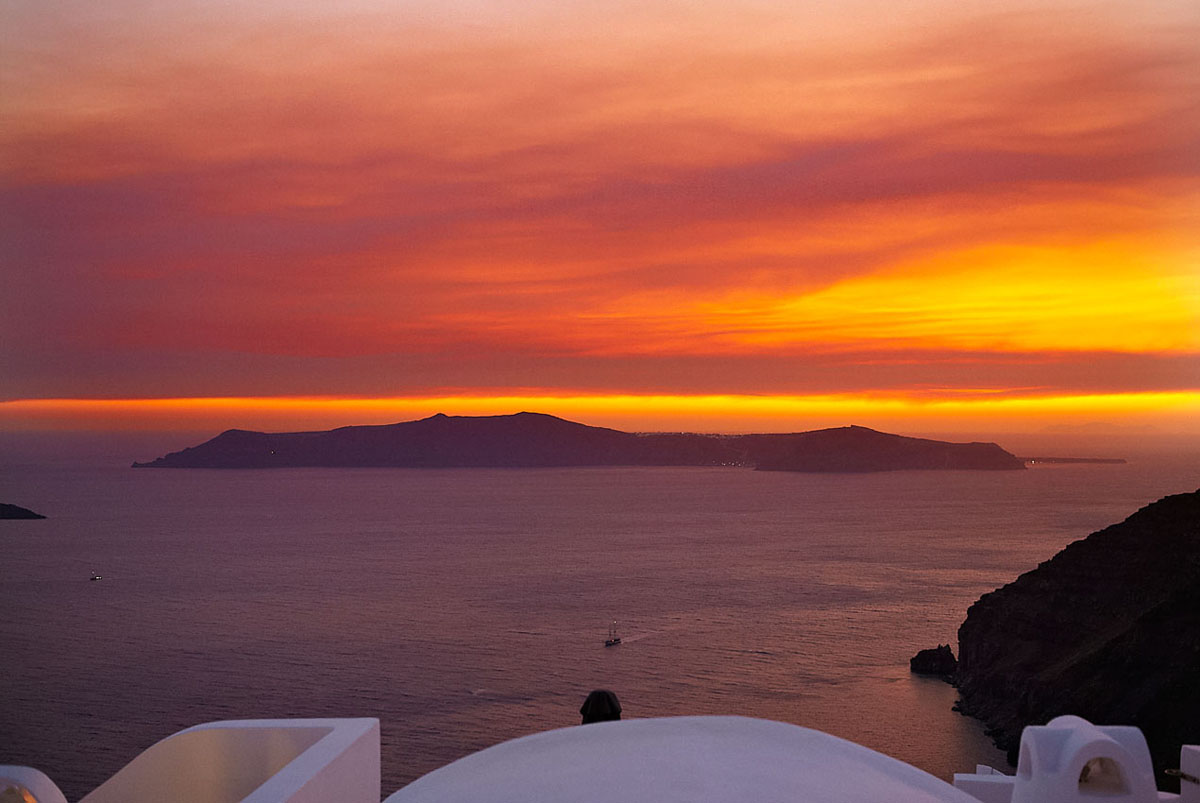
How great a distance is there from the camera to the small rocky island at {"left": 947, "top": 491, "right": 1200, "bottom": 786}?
1168 inches

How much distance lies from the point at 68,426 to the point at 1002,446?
441 feet

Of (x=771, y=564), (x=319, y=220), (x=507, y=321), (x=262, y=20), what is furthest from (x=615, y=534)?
(x=262, y=20)

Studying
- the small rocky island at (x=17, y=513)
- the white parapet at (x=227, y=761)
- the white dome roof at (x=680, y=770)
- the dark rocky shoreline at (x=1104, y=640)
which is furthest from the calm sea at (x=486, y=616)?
the white dome roof at (x=680, y=770)

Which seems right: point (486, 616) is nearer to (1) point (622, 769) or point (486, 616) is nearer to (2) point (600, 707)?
(2) point (600, 707)

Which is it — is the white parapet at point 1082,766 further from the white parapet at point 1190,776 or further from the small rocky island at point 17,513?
the small rocky island at point 17,513

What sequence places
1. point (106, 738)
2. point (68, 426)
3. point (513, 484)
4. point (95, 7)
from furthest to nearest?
point (513, 484)
point (68, 426)
point (106, 738)
point (95, 7)

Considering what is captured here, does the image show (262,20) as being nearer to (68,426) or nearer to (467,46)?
(467,46)

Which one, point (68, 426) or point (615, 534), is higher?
point (68, 426)

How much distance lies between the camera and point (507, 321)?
184 feet

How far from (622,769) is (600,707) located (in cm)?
207

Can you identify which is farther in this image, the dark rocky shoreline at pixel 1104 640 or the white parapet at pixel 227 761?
the dark rocky shoreline at pixel 1104 640

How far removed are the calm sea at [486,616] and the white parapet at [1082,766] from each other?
23.8 metres

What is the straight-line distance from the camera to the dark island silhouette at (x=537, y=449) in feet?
456

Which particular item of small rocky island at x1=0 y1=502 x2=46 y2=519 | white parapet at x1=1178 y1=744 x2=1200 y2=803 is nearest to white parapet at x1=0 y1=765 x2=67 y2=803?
white parapet at x1=1178 y1=744 x2=1200 y2=803
